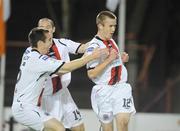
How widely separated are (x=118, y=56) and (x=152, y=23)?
535 cm

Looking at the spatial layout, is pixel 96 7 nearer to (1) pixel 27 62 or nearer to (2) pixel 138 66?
(2) pixel 138 66

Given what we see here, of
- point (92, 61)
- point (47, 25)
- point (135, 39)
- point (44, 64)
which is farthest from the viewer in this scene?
point (135, 39)

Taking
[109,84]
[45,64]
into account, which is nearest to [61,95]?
[109,84]

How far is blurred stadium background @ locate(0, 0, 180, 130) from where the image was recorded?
12.4 meters

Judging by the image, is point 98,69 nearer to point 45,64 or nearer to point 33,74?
point 45,64

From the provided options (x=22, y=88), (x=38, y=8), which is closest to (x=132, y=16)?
(x=38, y=8)

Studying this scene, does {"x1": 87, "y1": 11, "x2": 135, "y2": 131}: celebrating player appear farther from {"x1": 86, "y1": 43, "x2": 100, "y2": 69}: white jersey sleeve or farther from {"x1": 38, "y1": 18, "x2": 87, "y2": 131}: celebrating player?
{"x1": 38, "y1": 18, "x2": 87, "y2": 131}: celebrating player

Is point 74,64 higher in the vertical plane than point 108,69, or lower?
higher

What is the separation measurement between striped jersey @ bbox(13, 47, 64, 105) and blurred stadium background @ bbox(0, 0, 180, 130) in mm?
3368

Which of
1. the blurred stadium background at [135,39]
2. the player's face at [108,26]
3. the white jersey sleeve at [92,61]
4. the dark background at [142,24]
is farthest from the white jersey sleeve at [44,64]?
the dark background at [142,24]

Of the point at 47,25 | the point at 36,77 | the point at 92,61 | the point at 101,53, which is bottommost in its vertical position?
the point at 36,77

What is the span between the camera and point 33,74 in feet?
28.3

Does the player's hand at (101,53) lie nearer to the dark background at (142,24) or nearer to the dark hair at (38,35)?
the dark hair at (38,35)

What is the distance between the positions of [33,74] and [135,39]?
4.55 meters
